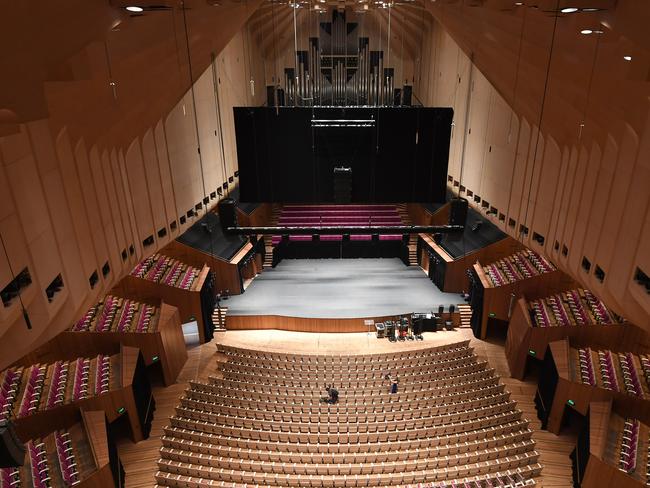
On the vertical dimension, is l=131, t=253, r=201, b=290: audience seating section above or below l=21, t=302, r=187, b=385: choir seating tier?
above

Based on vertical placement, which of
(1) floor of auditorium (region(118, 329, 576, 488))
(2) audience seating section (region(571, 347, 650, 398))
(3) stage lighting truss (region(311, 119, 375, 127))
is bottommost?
(1) floor of auditorium (region(118, 329, 576, 488))

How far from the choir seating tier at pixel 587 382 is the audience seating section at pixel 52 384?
542 centimetres

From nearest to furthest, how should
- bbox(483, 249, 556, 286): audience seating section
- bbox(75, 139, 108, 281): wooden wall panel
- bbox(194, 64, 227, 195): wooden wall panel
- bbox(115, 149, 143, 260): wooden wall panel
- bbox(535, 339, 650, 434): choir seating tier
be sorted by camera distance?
bbox(75, 139, 108, 281): wooden wall panel → bbox(115, 149, 143, 260): wooden wall panel → bbox(535, 339, 650, 434): choir seating tier → bbox(194, 64, 227, 195): wooden wall panel → bbox(483, 249, 556, 286): audience seating section

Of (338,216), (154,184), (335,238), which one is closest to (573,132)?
(154,184)

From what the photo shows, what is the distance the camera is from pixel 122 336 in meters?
5.81

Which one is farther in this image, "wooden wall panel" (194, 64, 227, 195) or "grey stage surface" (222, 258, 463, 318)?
"grey stage surface" (222, 258, 463, 318)

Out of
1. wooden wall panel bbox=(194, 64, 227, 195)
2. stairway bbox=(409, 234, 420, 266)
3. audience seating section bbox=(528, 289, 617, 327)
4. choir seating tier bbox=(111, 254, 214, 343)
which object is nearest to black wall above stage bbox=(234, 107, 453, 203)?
wooden wall panel bbox=(194, 64, 227, 195)

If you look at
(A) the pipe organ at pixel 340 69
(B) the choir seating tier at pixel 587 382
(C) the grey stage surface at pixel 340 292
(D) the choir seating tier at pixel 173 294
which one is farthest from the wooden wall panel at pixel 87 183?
(B) the choir seating tier at pixel 587 382

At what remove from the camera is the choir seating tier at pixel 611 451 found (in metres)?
4.09

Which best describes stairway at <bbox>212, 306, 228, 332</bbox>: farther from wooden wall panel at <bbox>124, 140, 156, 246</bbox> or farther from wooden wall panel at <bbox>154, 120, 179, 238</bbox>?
wooden wall panel at <bbox>124, 140, 156, 246</bbox>

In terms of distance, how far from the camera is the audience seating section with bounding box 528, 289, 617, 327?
5.96m

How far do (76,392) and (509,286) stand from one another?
6170 millimetres

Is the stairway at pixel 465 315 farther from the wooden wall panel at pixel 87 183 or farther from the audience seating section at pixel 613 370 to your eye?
the wooden wall panel at pixel 87 183

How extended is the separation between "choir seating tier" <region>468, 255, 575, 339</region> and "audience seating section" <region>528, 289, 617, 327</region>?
0.20m
